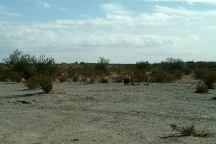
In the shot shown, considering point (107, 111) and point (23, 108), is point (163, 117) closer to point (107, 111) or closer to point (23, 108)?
point (107, 111)

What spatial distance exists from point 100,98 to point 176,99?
15.6 ft

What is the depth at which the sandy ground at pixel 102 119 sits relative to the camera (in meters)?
17.3

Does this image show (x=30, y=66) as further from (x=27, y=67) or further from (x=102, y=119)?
(x=102, y=119)

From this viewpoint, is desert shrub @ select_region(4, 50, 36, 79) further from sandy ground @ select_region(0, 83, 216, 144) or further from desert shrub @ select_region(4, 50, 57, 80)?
sandy ground @ select_region(0, 83, 216, 144)

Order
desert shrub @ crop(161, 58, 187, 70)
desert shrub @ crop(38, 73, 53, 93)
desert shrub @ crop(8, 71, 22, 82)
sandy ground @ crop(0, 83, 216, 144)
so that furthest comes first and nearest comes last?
desert shrub @ crop(161, 58, 187, 70) → desert shrub @ crop(8, 71, 22, 82) → desert shrub @ crop(38, 73, 53, 93) → sandy ground @ crop(0, 83, 216, 144)

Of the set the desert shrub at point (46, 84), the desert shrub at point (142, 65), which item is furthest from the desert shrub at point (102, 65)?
the desert shrub at point (46, 84)

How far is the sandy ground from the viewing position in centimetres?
1728

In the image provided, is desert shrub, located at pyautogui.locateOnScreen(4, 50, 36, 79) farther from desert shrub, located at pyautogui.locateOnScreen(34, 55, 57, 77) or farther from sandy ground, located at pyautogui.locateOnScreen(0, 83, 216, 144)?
sandy ground, located at pyautogui.locateOnScreen(0, 83, 216, 144)

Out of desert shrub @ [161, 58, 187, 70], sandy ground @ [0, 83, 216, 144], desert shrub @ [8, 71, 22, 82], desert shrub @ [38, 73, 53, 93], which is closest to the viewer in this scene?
sandy ground @ [0, 83, 216, 144]

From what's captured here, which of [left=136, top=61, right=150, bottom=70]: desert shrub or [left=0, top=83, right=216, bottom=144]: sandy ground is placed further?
[left=136, top=61, right=150, bottom=70]: desert shrub

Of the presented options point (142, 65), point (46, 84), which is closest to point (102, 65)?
point (142, 65)

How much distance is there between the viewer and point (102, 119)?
2298 centimetres

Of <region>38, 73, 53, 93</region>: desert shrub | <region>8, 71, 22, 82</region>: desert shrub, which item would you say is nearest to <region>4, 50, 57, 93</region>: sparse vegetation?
<region>8, 71, 22, 82</region>: desert shrub

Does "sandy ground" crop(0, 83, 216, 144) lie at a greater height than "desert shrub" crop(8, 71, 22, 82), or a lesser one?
lesser
